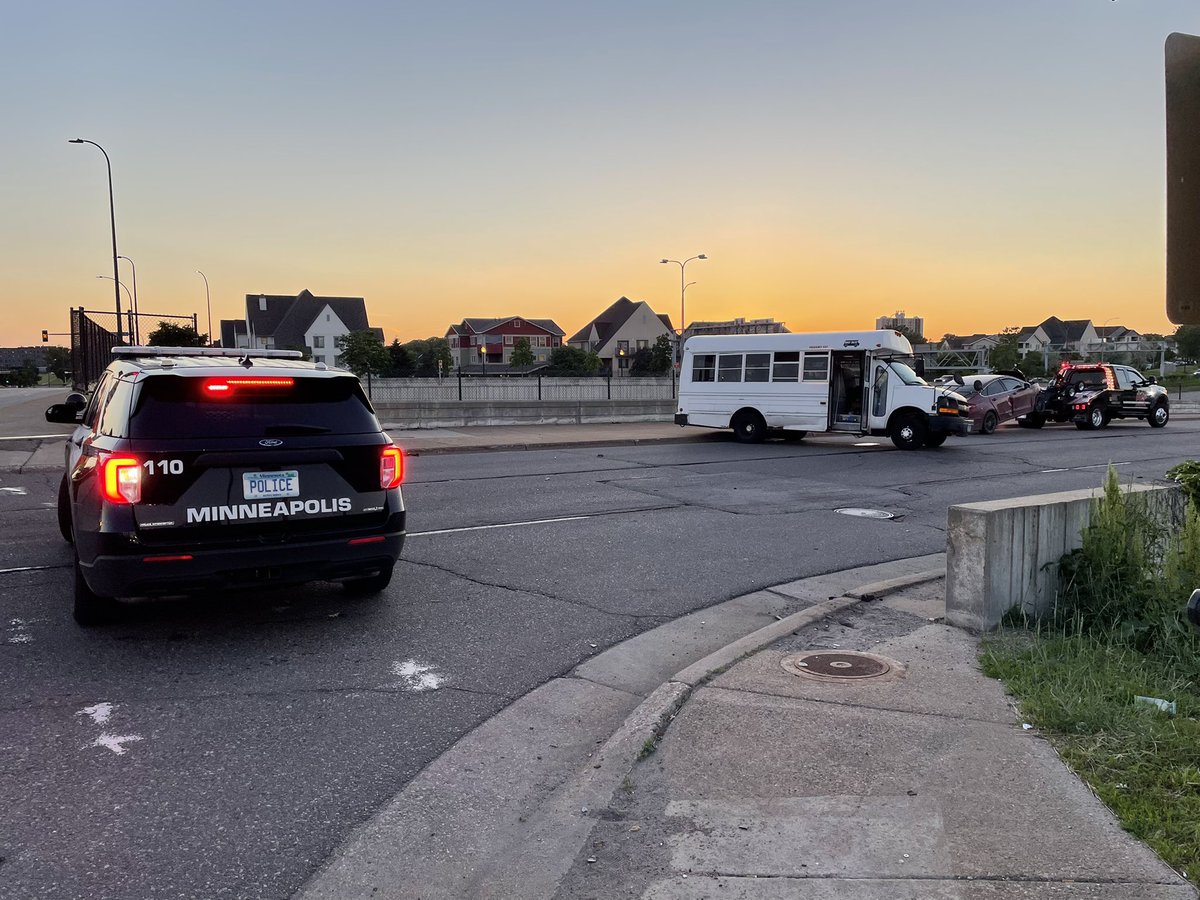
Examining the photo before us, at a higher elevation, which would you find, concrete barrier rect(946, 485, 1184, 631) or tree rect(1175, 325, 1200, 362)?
A: tree rect(1175, 325, 1200, 362)

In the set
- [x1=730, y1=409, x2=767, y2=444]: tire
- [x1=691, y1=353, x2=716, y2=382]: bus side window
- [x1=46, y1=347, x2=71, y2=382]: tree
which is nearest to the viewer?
[x1=730, y1=409, x2=767, y2=444]: tire

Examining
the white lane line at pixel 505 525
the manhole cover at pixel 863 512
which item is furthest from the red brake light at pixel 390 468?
the manhole cover at pixel 863 512

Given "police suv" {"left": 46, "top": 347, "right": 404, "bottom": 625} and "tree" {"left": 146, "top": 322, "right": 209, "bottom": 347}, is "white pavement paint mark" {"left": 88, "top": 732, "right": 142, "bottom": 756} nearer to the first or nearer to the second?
"police suv" {"left": 46, "top": 347, "right": 404, "bottom": 625}

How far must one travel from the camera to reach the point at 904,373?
1970cm

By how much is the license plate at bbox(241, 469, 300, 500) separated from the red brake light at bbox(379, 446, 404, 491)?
0.57 meters

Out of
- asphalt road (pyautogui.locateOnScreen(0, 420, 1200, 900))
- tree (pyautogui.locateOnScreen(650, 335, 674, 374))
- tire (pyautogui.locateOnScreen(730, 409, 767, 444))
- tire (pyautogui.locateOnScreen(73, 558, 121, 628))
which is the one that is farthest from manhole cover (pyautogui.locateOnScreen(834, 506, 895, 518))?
tree (pyautogui.locateOnScreen(650, 335, 674, 374))

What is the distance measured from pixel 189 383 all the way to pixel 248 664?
1753 millimetres

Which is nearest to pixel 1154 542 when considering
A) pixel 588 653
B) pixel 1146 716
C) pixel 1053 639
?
pixel 1053 639

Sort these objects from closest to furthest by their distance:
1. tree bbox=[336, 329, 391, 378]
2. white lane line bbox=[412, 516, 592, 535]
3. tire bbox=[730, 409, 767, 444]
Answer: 1. white lane line bbox=[412, 516, 592, 535]
2. tire bbox=[730, 409, 767, 444]
3. tree bbox=[336, 329, 391, 378]

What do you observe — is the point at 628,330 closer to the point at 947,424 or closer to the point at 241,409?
the point at 947,424

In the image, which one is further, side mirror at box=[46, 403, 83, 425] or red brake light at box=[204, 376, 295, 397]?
side mirror at box=[46, 403, 83, 425]

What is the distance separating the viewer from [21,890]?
306 cm

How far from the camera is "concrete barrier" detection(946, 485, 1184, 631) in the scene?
5641mm

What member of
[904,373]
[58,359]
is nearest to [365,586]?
[904,373]
